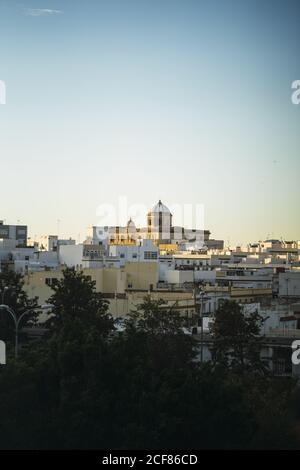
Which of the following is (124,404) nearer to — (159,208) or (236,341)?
(236,341)

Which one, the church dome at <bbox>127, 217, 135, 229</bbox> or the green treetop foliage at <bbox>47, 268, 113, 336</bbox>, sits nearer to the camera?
the green treetop foliage at <bbox>47, 268, 113, 336</bbox>

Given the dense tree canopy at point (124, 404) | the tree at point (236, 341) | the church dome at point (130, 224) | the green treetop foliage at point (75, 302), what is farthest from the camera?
the church dome at point (130, 224)

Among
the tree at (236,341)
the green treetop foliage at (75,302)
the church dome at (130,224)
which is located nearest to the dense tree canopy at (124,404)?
the tree at (236,341)

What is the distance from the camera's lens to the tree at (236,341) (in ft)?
64.3

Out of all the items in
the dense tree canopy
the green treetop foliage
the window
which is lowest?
the dense tree canopy

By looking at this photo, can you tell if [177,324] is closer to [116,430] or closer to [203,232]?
[116,430]

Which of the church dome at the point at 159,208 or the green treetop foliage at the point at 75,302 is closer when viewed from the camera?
the green treetop foliage at the point at 75,302

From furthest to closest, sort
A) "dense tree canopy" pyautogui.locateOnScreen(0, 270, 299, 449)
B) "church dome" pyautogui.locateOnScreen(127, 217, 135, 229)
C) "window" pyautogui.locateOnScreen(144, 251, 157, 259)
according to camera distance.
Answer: "church dome" pyautogui.locateOnScreen(127, 217, 135, 229), "window" pyautogui.locateOnScreen(144, 251, 157, 259), "dense tree canopy" pyautogui.locateOnScreen(0, 270, 299, 449)

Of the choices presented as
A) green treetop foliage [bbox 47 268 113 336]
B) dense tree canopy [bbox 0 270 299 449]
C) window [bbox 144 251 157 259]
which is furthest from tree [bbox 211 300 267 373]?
window [bbox 144 251 157 259]

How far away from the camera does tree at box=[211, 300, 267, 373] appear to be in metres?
19.6

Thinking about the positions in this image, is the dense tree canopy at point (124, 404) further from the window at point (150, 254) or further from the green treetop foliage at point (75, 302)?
the window at point (150, 254)

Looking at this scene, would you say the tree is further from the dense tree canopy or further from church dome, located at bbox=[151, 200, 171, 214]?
church dome, located at bbox=[151, 200, 171, 214]

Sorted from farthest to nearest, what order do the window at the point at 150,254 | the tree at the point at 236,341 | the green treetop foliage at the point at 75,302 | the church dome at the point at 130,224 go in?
the church dome at the point at 130,224, the window at the point at 150,254, the green treetop foliage at the point at 75,302, the tree at the point at 236,341
